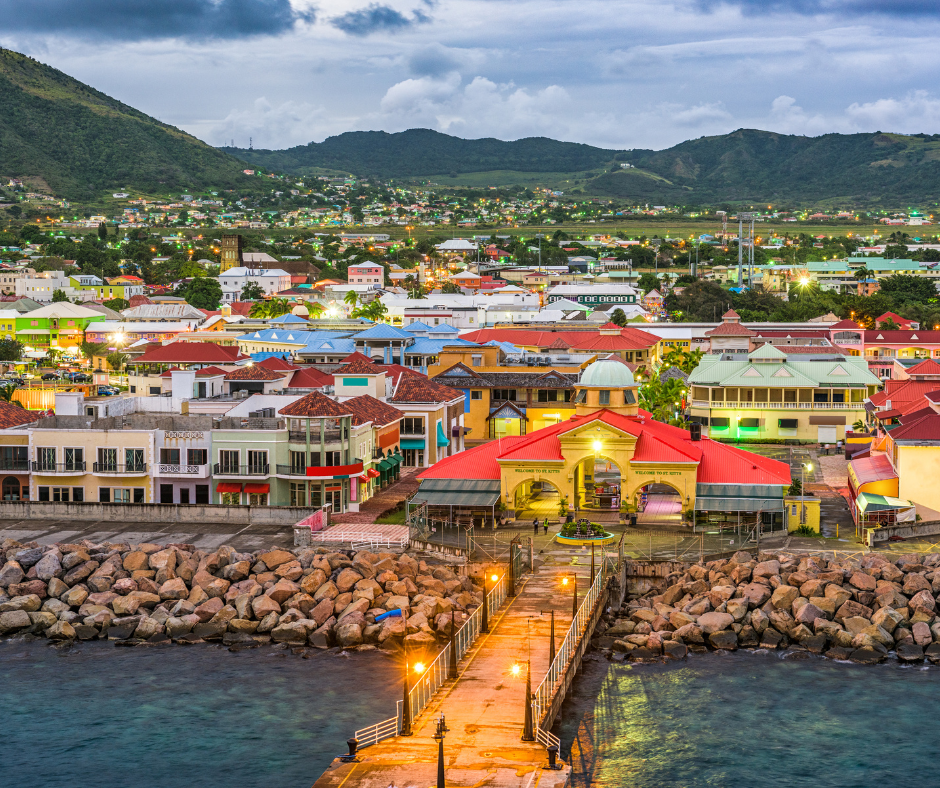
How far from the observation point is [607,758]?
3103 centimetres

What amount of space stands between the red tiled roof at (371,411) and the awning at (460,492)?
6.85 metres

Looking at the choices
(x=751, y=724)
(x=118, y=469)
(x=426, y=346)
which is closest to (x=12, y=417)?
(x=118, y=469)

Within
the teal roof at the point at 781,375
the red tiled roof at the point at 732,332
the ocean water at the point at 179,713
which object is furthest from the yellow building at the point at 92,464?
the red tiled roof at the point at 732,332

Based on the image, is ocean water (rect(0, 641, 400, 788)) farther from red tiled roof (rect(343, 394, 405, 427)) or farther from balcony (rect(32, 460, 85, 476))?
red tiled roof (rect(343, 394, 405, 427))

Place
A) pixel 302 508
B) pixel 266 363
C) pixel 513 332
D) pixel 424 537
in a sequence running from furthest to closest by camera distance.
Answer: pixel 513 332 < pixel 266 363 < pixel 302 508 < pixel 424 537

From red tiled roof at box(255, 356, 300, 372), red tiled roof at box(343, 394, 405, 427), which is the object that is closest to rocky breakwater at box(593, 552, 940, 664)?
red tiled roof at box(343, 394, 405, 427)

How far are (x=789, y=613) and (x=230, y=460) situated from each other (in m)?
24.9

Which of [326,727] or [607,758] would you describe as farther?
[326,727]

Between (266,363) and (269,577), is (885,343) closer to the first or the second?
(266,363)

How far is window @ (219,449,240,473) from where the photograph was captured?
5325cm

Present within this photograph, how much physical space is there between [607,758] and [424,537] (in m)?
18.4

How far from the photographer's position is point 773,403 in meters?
80.6

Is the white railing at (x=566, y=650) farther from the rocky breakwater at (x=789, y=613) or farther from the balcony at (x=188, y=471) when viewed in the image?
the balcony at (x=188, y=471)

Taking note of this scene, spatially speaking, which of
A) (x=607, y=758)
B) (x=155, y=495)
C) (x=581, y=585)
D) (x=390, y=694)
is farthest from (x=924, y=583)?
(x=155, y=495)
